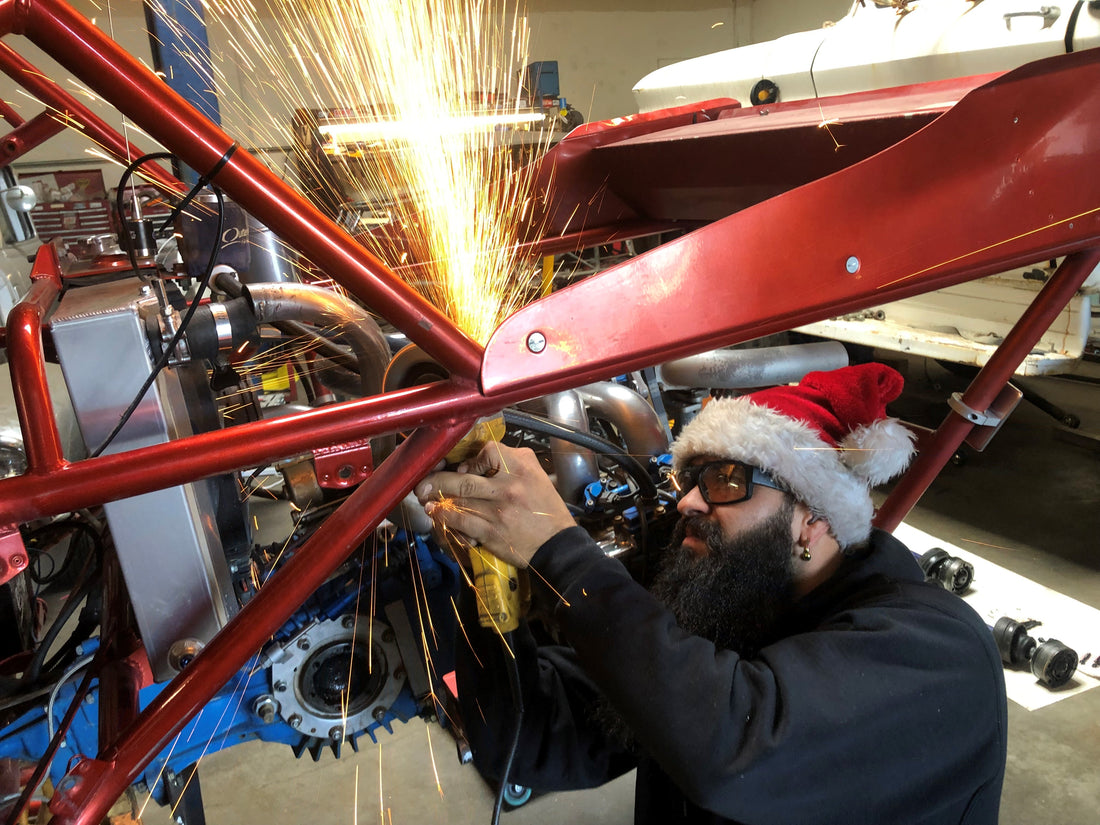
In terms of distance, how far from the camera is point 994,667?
141 cm

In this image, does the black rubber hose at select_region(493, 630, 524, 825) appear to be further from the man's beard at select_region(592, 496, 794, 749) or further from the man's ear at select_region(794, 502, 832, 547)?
the man's ear at select_region(794, 502, 832, 547)

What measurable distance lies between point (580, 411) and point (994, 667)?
1614 millimetres

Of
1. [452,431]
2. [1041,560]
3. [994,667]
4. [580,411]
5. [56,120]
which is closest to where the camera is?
[452,431]

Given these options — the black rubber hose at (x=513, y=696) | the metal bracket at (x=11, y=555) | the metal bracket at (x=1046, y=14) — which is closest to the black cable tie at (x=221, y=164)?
the metal bracket at (x=11, y=555)

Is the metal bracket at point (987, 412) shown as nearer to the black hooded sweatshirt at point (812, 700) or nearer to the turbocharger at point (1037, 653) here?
the black hooded sweatshirt at point (812, 700)

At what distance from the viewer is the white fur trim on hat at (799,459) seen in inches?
65.9

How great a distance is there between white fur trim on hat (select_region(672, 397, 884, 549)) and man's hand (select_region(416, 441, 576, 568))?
0.55 meters

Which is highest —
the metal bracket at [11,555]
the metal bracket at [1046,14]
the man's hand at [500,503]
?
the metal bracket at [1046,14]

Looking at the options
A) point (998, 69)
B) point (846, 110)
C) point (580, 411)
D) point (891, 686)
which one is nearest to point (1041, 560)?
point (998, 69)

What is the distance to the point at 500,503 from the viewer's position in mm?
1323

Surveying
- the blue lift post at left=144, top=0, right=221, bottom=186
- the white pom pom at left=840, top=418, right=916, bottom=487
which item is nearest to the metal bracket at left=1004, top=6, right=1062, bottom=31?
the white pom pom at left=840, top=418, right=916, bottom=487

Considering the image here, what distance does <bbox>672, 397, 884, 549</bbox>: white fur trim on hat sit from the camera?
1.67 meters

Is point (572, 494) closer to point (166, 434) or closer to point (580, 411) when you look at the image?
point (580, 411)

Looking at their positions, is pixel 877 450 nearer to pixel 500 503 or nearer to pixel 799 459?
pixel 799 459
